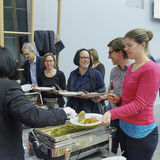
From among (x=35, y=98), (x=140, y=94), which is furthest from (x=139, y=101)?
(x=35, y=98)

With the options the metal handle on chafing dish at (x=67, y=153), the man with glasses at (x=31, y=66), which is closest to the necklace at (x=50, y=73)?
the man with glasses at (x=31, y=66)

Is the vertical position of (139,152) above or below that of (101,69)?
below

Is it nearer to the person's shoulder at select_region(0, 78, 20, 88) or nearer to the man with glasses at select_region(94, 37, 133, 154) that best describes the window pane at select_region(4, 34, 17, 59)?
the man with glasses at select_region(94, 37, 133, 154)

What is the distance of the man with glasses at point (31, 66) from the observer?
2.79m

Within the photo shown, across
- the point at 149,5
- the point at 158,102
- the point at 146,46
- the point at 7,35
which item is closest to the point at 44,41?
the point at 7,35

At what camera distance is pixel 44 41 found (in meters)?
3.07

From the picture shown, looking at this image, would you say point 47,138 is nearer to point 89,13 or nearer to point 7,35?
point 7,35

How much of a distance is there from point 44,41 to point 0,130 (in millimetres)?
2419

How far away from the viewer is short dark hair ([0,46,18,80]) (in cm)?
80

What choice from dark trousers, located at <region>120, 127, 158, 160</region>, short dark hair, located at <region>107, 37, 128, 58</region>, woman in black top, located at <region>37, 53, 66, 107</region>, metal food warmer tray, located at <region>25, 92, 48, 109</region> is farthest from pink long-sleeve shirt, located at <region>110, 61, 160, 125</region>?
woman in black top, located at <region>37, 53, 66, 107</region>

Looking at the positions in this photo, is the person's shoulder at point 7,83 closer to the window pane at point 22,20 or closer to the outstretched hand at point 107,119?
the outstretched hand at point 107,119

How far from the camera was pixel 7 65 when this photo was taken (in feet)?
2.65

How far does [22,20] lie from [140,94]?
105 inches

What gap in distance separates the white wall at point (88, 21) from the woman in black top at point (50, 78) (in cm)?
82
